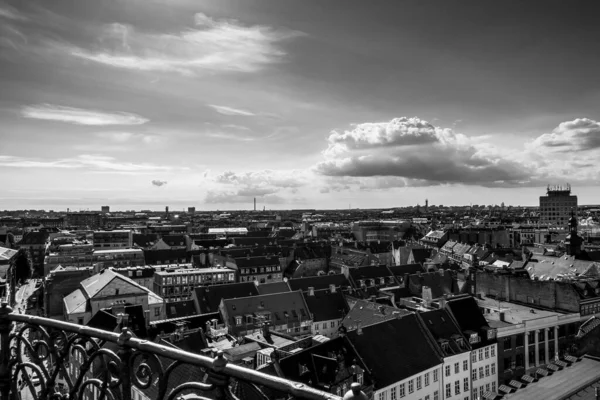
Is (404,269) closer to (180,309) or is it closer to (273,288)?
(273,288)

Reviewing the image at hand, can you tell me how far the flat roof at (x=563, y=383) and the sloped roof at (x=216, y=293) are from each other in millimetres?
33106

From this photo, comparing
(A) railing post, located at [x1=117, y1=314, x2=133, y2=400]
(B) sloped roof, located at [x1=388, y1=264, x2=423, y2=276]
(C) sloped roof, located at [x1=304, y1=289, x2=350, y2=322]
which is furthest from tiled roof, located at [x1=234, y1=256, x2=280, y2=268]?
(A) railing post, located at [x1=117, y1=314, x2=133, y2=400]

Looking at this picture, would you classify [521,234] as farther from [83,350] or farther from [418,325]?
[83,350]

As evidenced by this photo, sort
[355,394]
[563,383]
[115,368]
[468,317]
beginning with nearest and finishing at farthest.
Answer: [355,394], [115,368], [563,383], [468,317]

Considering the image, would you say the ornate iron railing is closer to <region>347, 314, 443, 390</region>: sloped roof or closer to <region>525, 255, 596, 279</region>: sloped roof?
<region>347, 314, 443, 390</region>: sloped roof

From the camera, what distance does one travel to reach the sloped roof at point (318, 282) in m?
59.8

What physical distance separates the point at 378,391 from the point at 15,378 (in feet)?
86.2

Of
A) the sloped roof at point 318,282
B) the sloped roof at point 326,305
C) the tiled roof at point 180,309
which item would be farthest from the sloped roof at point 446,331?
the tiled roof at point 180,309

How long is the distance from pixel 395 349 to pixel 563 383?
10.5m

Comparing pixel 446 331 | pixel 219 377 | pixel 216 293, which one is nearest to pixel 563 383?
pixel 446 331

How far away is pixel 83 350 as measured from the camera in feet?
18.6

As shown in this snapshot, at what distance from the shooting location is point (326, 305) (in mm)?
52781

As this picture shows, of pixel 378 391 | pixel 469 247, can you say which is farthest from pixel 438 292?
pixel 469 247


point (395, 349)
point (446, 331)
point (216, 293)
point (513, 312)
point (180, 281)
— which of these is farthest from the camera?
point (180, 281)
